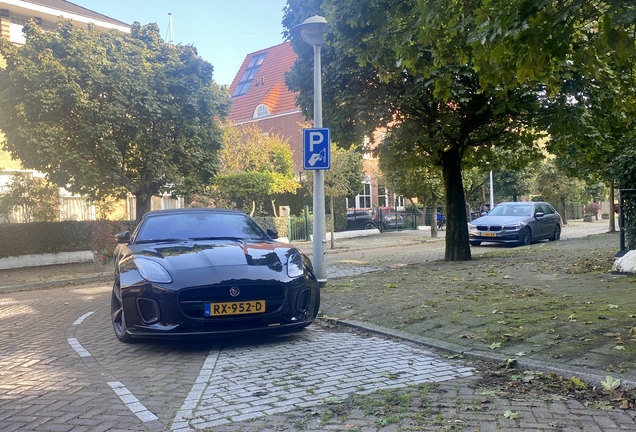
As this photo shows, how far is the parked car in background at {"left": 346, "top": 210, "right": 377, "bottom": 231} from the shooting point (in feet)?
103

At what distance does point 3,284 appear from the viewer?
13.4 meters

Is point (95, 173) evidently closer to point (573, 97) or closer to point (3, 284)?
point (3, 284)

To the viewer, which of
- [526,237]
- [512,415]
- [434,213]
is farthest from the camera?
[434,213]

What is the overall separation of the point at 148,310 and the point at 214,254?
92 cm

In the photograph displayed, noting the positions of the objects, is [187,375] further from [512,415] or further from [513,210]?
[513,210]

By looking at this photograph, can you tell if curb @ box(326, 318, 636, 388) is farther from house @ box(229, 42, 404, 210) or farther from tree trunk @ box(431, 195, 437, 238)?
house @ box(229, 42, 404, 210)

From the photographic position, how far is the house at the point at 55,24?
21.7 m

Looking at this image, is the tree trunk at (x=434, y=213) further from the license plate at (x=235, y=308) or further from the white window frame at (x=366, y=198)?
the license plate at (x=235, y=308)

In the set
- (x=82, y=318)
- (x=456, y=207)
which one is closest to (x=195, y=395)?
(x=82, y=318)

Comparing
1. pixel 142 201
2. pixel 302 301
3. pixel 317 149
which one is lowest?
pixel 302 301

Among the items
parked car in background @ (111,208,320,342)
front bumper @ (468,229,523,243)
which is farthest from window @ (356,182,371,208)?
parked car in background @ (111,208,320,342)

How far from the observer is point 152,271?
5.62 metres

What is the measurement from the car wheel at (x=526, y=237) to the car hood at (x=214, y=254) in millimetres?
14671

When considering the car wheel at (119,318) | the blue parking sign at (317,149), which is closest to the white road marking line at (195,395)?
the car wheel at (119,318)
